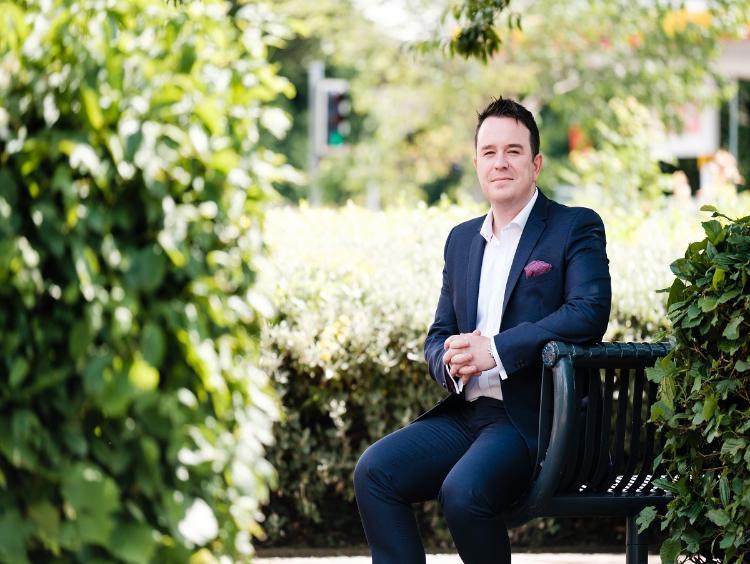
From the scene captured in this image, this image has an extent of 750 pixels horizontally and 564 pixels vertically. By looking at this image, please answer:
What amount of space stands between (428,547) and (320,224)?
1898 millimetres

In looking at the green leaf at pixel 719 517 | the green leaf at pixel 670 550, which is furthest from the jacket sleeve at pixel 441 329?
the green leaf at pixel 719 517

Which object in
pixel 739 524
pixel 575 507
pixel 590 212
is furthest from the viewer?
pixel 590 212

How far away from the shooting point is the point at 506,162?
4.14 meters

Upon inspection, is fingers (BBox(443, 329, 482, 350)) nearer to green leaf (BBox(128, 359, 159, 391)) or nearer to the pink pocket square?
the pink pocket square

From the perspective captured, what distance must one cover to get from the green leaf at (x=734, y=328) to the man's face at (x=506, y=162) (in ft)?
A: 3.08

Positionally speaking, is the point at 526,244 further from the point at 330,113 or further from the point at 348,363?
the point at 330,113

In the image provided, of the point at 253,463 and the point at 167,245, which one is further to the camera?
the point at 253,463

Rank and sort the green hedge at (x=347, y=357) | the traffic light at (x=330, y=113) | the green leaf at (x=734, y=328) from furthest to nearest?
1. the traffic light at (x=330, y=113)
2. the green hedge at (x=347, y=357)
3. the green leaf at (x=734, y=328)

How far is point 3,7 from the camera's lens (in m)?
2.45

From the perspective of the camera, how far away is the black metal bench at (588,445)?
3.72 meters

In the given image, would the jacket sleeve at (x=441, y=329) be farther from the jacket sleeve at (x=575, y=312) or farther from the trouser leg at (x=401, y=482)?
the jacket sleeve at (x=575, y=312)

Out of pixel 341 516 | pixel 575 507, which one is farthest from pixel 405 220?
pixel 575 507

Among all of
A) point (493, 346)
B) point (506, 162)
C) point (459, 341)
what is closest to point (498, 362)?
point (493, 346)

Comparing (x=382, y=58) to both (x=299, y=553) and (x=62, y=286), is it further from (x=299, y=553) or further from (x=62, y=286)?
(x=62, y=286)
